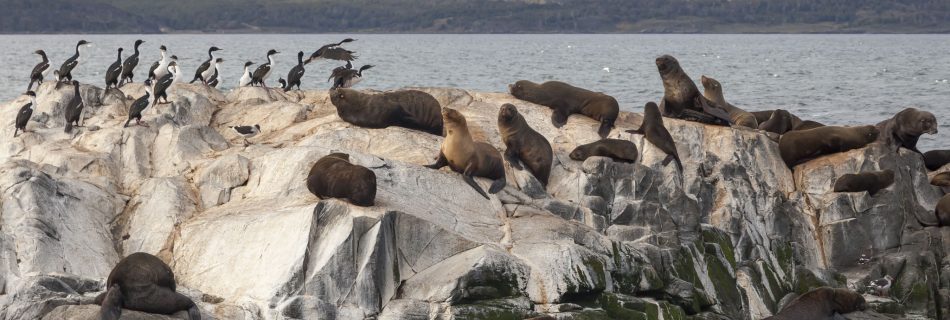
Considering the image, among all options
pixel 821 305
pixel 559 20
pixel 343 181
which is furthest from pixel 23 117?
pixel 559 20

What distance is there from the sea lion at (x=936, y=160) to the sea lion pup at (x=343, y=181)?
11298 mm

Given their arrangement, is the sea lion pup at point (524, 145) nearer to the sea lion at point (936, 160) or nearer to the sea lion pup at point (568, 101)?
the sea lion pup at point (568, 101)

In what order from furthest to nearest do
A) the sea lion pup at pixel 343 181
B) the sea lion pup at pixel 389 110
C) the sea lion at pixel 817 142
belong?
the sea lion at pixel 817 142 < the sea lion pup at pixel 389 110 < the sea lion pup at pixel 343 181

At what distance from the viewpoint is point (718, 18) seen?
19800 cm

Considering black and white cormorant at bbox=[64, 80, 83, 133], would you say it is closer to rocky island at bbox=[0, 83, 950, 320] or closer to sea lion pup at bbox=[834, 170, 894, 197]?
rocky island at bbox=[0, 83, 950, 320]

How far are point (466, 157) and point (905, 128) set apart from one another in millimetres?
7836

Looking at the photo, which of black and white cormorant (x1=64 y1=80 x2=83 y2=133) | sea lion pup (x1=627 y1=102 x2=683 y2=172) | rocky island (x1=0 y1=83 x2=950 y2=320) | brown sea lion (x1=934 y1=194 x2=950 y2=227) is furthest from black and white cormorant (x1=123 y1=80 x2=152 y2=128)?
brown sea lion (x1=934 y1=194 x2=950 y2=227)

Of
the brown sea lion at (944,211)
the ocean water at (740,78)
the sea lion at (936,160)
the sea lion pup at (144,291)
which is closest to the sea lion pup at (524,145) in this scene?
the sea lion pup at (144,291)

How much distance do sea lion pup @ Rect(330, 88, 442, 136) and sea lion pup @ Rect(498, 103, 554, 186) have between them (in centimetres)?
92

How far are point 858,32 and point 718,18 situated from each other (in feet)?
70.4

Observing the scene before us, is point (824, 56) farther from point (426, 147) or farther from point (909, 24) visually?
point (909, 24)

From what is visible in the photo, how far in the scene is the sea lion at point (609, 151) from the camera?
17.5 m

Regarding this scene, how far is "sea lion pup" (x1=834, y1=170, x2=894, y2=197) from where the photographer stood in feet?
60.1

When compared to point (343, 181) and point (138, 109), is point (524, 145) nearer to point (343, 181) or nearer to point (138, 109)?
point (343, 181)
